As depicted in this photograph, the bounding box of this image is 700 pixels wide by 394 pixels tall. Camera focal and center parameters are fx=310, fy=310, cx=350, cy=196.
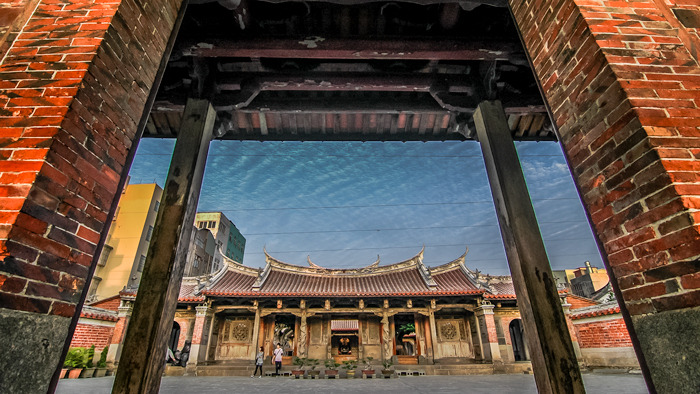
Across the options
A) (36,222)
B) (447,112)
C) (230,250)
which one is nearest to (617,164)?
(36,222)

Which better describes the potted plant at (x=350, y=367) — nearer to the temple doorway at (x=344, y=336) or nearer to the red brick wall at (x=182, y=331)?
the temple doorway at (x=344, y=336)

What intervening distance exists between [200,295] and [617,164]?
16032 mm

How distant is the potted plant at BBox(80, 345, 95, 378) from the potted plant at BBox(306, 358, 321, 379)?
8.04m

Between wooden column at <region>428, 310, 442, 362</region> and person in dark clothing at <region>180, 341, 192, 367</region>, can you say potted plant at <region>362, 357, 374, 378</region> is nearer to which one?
wooden column at <region>428, 310, 442, 362</region>

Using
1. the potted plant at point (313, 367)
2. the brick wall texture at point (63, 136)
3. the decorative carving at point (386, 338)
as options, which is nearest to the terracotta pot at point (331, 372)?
the potted plant at point (313, 367)

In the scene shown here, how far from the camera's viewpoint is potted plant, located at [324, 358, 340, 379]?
11805 millimetres

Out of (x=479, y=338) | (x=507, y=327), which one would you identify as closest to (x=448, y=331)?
(x=479, y=338)

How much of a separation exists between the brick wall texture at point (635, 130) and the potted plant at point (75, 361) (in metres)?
15.6

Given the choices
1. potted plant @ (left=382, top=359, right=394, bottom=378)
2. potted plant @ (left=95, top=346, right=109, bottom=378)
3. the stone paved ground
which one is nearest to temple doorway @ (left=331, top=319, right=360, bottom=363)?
potted plant @ (left=382, top=359, right=394, bottom=378)

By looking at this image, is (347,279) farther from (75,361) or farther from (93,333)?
(75,361)

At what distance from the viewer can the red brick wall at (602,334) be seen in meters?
11.6

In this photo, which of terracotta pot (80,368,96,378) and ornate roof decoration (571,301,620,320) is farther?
ornate roof decoration (571,301,620,320)

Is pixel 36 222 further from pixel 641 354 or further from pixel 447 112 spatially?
pixel 447 112

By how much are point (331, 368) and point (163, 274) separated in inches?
479
